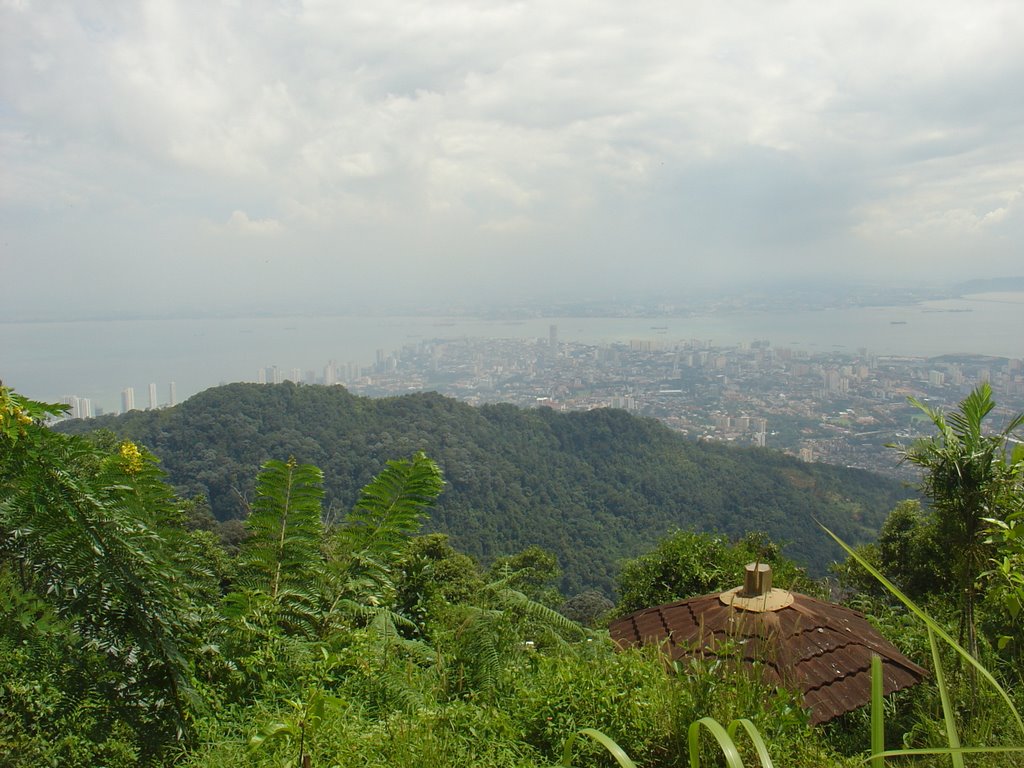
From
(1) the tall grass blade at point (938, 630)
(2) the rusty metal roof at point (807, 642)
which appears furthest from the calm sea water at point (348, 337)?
(1) the tall grass blade at point (938, 630)

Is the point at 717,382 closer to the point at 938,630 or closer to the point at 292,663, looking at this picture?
the point at 292,663

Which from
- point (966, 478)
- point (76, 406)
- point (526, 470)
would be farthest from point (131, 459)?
point (526, 470)

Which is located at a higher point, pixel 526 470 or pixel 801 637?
pixel 801 637

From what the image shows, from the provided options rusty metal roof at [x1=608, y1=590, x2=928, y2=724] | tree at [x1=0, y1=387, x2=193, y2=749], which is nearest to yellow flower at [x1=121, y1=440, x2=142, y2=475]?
tree at [x1=0, y1=387, x2=193, y2=749]

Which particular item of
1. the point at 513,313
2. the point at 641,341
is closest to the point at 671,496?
the point at 641,341

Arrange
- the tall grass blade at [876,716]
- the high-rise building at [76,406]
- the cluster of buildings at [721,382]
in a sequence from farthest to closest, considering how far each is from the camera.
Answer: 1. the cluster of buildings at [721,382]
2. the high-rise building at [76,406]
3. the tall grass blade at [876,716]

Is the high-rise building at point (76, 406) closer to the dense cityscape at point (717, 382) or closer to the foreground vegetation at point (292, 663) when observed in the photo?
the foreground vegetation at point (292, 663)
